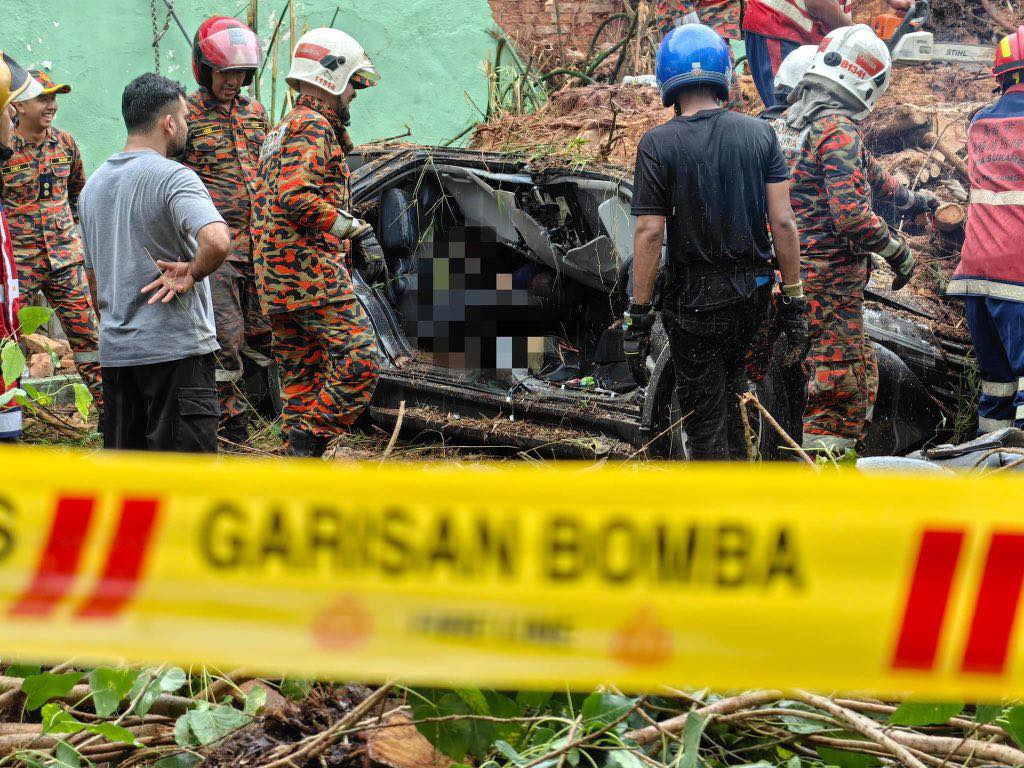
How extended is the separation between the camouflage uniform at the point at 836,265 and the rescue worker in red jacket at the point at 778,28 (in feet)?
8.09

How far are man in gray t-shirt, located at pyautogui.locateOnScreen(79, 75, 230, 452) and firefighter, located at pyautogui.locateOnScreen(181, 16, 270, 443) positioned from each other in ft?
5.90

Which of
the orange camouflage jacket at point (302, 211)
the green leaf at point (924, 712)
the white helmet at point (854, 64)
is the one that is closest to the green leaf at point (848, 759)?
the green leaf at point (924, 712)

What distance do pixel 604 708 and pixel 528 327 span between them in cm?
354

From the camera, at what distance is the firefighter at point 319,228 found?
188 inches

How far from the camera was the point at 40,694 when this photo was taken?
243 cm

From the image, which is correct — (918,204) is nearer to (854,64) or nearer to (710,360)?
(854,64)

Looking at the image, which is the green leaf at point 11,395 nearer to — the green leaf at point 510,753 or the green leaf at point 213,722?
the green leaf at point 213,722

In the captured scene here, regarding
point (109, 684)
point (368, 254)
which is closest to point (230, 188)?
point (368, 254)

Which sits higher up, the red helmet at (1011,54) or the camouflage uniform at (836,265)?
the red helmet at (1011,54)

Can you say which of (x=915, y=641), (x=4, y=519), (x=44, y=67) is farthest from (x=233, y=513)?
(x=44, y=67)

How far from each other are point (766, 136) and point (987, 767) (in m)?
2.76

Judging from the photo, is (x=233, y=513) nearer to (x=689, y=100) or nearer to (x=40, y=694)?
(x=40, y=694)

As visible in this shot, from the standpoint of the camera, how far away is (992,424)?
4.82 meters

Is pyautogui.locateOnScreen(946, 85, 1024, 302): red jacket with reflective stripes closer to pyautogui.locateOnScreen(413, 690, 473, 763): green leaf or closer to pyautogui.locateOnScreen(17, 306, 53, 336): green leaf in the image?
pyautogui.locateOnScreen(413, 690, 473, 763): green leaf
